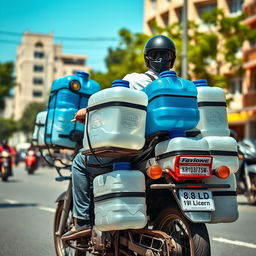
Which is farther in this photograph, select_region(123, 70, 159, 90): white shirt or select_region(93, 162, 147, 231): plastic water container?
select_region(123, 70, 159, 90): white shirt

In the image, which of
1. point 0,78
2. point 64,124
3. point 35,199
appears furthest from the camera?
point 0,78

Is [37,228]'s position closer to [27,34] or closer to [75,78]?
[75,78]

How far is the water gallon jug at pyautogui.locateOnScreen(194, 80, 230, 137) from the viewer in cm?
443

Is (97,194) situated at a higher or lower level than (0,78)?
lower

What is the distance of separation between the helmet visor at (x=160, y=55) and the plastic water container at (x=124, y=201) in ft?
3.51

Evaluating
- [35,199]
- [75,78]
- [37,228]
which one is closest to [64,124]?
[75,78]

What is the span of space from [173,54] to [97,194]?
133 cm

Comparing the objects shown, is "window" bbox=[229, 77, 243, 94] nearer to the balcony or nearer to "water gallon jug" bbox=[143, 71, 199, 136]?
the balcony

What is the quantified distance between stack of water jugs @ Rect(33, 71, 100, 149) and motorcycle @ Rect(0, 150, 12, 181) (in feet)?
50.1

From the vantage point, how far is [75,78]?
18.6 feet

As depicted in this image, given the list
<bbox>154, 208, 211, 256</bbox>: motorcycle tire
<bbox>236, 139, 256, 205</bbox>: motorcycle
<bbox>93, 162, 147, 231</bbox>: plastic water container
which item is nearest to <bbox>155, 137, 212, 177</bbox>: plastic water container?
<bbox>93, 162, 147, 231</bbox>: plastic water container

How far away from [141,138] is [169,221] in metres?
0.64

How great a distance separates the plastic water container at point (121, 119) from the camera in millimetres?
3941

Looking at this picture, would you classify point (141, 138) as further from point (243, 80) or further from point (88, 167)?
point (243, 80)
